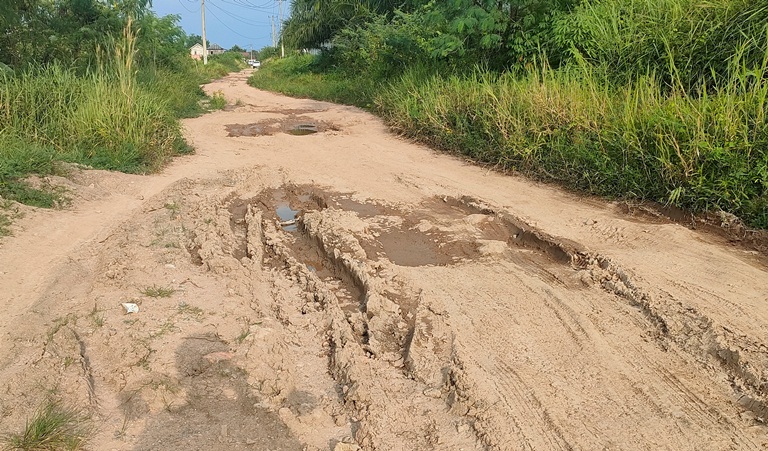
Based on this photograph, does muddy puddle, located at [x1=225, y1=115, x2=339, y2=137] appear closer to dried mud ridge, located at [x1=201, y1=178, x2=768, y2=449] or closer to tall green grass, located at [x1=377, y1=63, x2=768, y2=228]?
tall green grass, located at [x1=377, y1=63, x2=768, y2=228]

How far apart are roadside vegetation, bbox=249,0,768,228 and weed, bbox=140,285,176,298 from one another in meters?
4.03

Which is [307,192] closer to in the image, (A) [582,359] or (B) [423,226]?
(B) [423,226]

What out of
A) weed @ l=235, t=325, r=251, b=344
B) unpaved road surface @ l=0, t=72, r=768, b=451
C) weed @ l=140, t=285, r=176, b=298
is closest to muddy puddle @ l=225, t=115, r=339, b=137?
unpaved road surface @ l=0, t=72, r=768, b=451

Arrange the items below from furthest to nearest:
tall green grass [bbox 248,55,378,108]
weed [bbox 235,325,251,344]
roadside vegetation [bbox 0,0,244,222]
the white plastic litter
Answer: tall green grass [bbox 248,55,378,108] → roadside vegetation [bbox 0,0,244,222] → the white plastic litter → weed [bbox 235,325,251,344]

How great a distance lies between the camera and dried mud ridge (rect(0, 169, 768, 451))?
2.39 metres


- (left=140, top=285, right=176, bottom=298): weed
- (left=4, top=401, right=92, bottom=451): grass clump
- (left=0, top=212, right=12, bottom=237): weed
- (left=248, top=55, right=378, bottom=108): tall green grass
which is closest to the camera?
(left=4, top=401, right=92, bottom=451): grass clump

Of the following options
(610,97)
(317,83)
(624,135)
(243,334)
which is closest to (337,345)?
(243,334)

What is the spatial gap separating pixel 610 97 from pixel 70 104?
6.54 m

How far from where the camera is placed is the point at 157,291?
356cm

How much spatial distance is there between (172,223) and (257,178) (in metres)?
1.78

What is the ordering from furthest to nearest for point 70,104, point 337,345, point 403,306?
point 70,104 < point 403,306 < point 337,345

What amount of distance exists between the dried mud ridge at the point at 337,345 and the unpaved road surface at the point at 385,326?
0.04 ft

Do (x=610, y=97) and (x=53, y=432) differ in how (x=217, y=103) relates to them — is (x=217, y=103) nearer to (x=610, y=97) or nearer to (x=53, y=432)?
(x=610, y=97)

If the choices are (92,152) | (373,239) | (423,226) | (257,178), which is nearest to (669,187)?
(423,226)
